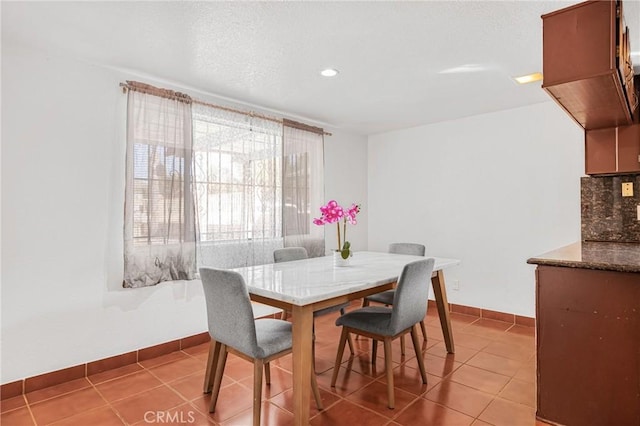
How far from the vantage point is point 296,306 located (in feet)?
5.89

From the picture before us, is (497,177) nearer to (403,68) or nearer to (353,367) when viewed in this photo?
(403,68)

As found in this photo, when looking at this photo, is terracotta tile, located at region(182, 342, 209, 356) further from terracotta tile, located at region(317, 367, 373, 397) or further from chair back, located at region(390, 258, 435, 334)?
chair back, located at region(390, 258, 435, 334)

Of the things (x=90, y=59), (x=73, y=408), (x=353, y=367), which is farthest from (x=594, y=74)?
(x=73, y=408)

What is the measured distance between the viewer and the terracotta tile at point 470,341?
3.07m

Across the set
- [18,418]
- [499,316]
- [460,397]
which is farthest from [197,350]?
[499,316]

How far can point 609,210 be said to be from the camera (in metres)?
2.86

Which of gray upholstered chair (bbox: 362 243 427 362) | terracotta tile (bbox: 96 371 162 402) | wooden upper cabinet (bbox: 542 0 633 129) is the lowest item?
terracotta tile (bbox: 96 371 162 402)

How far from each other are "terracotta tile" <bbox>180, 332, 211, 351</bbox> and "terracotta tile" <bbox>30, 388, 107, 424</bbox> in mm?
770

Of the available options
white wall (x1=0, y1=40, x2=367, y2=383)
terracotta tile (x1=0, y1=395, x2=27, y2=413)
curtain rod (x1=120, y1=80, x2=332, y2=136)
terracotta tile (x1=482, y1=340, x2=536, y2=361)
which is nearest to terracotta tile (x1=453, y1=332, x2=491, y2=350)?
terracotta tile (x1=482, y1=340, x2=536, y2=361)

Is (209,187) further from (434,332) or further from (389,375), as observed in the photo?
(434,332)

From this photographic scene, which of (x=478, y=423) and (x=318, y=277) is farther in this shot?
(x=318, y=277)

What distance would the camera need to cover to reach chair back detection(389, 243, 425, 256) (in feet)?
11.2

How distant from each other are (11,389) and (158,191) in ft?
5.10

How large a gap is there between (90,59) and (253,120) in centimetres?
142
